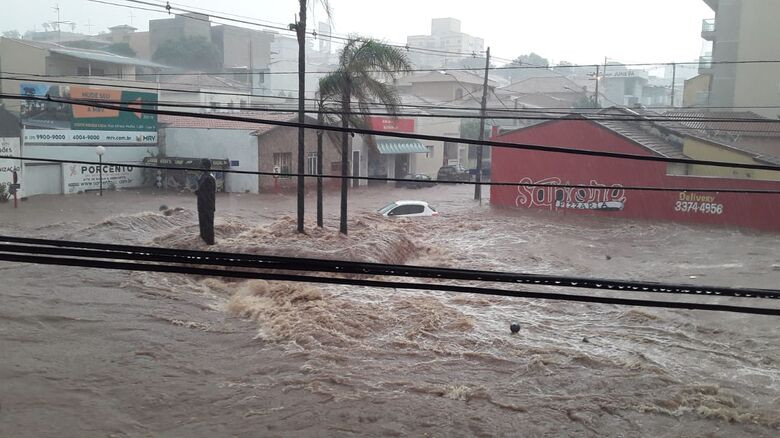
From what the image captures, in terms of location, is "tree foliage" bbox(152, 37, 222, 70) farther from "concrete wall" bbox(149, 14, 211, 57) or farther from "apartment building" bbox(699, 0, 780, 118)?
"apartment building" bbox(699, 0, 780, 118)

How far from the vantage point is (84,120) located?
3041 cm

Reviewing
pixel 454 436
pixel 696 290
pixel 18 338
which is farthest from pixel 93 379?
pixel 696 290

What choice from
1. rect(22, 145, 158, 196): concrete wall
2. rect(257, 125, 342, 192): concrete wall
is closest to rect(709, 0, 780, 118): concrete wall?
rect(257, 125, 342, 192): concrete wall

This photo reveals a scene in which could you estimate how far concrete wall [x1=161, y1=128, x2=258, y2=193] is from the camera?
31.8 metres

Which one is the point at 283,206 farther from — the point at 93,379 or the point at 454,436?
the point at 454,436

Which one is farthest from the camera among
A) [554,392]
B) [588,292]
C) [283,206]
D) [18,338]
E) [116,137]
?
[116,137]

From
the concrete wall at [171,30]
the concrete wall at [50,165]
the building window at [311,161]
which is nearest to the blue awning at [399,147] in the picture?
the building window at [311,161]

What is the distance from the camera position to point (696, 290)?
475 centimetres

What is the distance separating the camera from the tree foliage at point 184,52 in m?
60.0

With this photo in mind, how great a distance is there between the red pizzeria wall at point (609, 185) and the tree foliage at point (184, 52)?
3850cm

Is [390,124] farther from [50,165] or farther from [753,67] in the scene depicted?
[753,67]

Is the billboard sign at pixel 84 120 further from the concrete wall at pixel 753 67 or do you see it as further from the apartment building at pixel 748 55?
the concrete wall at pixel 753 67

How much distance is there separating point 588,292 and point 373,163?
2529cm

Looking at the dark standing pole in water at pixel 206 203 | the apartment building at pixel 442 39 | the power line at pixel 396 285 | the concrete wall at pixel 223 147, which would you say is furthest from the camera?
the apartment building at pixel 442 39
